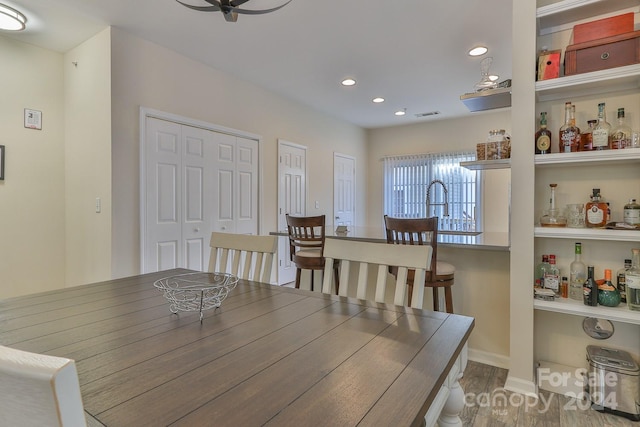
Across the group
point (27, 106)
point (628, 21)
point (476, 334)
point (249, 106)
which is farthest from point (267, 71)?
point (476, 334)

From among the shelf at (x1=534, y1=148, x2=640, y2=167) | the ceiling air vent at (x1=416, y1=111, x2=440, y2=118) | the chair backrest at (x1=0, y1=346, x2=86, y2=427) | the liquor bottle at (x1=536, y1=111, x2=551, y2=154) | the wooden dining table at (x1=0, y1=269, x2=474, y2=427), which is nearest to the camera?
the chair backrest at (x1=0, y1=346, x2=86, y2=427)

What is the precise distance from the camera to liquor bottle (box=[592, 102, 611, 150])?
5.87ft

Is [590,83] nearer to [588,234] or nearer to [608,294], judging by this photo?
[588,234]

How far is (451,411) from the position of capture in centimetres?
101

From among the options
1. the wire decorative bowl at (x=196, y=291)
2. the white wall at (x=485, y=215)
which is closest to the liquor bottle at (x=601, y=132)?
the white wall at (x=485, y=215)

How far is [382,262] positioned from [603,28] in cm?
178

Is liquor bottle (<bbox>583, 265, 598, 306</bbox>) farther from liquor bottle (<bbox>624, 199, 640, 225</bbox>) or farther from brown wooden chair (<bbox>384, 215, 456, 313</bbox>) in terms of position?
brown wooden chair (<bbox>384, 215, 456, 313</bbox>)

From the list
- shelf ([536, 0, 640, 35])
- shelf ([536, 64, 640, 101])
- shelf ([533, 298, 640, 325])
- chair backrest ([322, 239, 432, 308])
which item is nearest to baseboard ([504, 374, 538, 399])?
shelf ([533, 298, 640, 325])

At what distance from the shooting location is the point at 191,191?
11.2 feet

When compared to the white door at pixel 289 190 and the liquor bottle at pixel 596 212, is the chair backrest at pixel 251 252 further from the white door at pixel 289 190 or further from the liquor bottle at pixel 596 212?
the white door at pixel 289 190

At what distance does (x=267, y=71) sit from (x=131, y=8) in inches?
58.1

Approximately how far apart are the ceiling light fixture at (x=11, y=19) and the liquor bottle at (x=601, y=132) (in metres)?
4.01

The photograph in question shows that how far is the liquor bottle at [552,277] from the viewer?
1.97m

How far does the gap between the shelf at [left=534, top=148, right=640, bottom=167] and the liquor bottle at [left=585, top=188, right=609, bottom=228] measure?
7.0 inches
